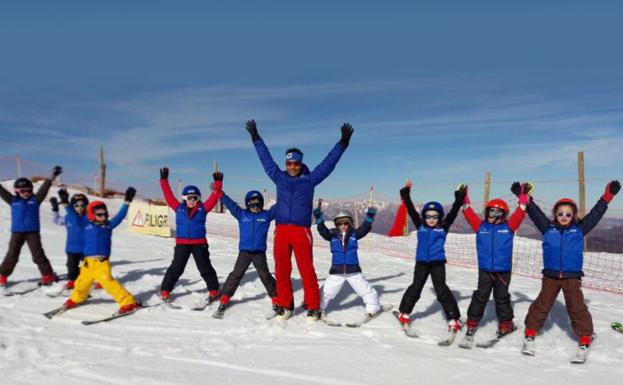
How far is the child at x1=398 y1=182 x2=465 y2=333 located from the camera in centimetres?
620

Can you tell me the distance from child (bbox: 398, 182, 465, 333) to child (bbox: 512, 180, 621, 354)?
103 cm

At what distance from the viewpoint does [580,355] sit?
534cm

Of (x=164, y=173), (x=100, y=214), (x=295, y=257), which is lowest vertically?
(x=295, y=257)

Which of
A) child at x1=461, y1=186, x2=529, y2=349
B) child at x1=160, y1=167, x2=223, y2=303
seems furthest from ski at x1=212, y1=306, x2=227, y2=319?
child at x1=461, y1=186, x2=529, y2=349

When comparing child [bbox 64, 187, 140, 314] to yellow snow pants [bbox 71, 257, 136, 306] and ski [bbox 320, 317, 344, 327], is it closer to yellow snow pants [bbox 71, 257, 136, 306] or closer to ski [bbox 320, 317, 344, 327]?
yellow snow pants [bbox 71, 257, 136, 306]

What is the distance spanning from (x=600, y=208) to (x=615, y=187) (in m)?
0.30

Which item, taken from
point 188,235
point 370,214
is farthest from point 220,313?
point 370,214

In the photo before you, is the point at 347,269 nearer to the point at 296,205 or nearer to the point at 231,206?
the point at 296,205

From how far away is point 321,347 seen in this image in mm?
5465

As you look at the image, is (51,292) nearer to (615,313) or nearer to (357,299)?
(357,299)

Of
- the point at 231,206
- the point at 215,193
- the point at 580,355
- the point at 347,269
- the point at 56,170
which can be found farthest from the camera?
the point at 56,170

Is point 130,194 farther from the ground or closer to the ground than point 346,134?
closer to the ground

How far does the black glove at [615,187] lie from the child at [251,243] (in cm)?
453

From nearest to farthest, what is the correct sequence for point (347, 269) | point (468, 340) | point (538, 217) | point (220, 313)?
point (468, 340), point (538, 217), point (220, 313), point (347, 269)
